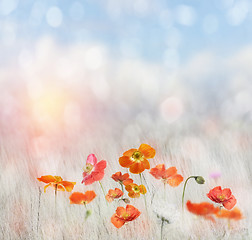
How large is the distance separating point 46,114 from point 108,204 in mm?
482

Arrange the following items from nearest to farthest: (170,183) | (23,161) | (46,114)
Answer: (170,183)
(23,161)
(46,114)

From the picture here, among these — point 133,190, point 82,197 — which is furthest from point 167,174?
point 82,197

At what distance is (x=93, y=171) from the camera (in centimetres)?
100

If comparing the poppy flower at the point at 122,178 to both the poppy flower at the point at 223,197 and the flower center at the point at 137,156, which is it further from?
the poppy flower at the point at 223,197

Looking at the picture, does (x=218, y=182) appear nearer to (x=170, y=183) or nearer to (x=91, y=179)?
(x=170, y=183)

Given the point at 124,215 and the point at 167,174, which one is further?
the point at 167,174

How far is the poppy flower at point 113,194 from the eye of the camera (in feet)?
3.23

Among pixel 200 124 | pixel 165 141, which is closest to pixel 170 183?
pixel 165 141

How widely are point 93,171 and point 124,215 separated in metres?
0.14

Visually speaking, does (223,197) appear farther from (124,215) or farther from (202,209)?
(124,215)

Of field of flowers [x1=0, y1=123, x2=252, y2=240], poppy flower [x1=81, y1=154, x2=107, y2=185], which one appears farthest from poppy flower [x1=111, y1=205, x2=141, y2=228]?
poppy flower [x1=81, y1=154, x2=107, y2=185]

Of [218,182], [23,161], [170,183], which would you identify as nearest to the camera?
[170,183]

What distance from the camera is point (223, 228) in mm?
907

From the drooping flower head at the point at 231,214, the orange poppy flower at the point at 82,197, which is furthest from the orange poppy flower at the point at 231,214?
the orange poppy flower at the point at 82,197
